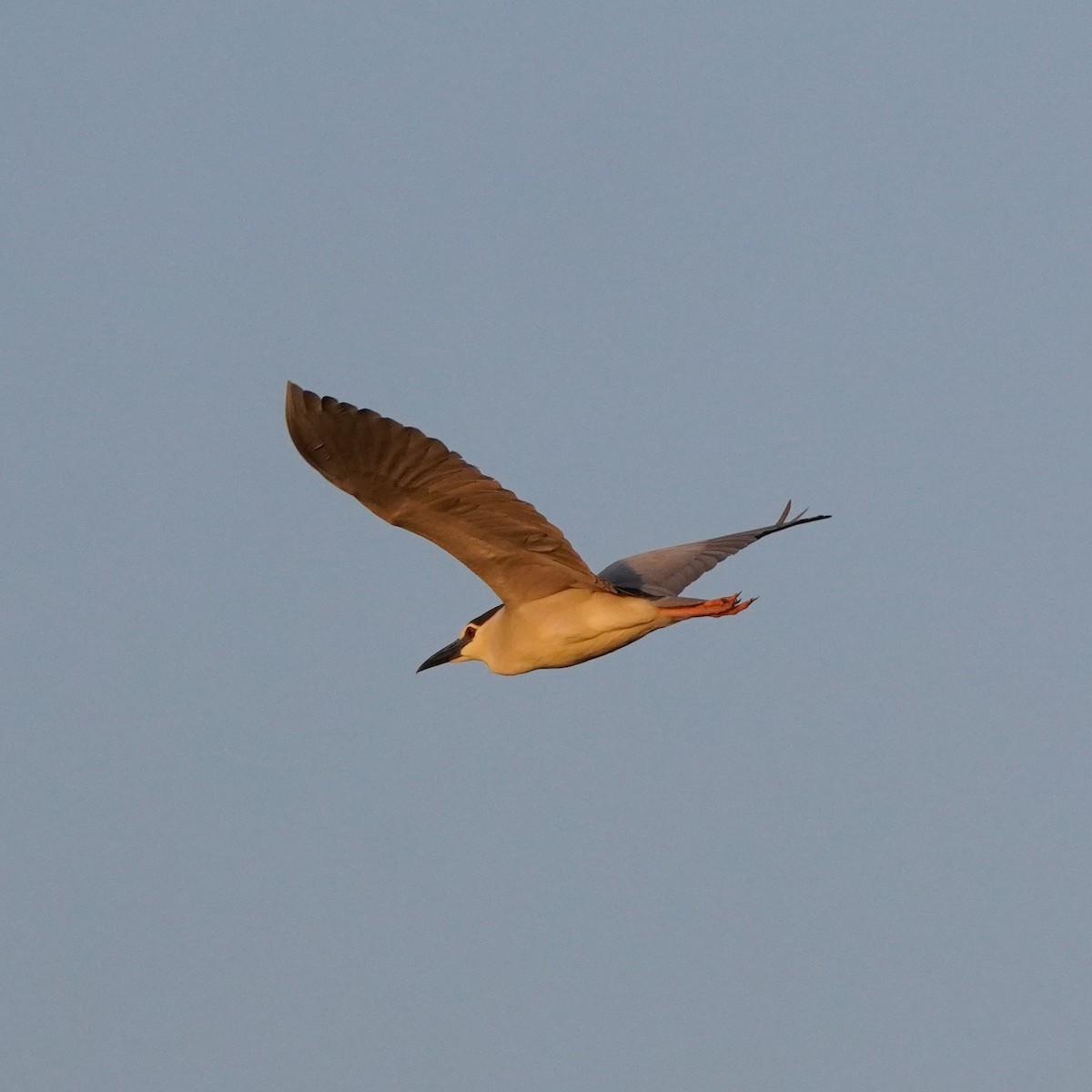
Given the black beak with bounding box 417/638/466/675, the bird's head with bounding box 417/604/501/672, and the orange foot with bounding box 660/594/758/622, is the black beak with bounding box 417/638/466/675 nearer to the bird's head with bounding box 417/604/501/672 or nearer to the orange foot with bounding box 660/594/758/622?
the bird's head with bounding box 417/604/501/672

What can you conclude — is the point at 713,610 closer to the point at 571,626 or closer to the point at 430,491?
the point at 571,626

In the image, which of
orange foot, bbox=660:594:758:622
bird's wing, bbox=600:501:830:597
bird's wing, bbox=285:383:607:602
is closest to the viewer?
bird's wing, bbox=285:383:607:602

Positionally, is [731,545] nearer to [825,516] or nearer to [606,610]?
[825,516]

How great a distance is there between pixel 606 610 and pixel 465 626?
1.88 meters

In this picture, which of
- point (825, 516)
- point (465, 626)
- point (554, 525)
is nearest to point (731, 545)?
point (825, 516)

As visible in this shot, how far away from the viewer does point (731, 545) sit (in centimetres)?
1558

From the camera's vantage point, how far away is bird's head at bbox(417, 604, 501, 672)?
45.9ft

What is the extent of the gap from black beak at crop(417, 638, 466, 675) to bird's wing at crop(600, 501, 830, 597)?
4.26 ft

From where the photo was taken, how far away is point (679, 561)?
600 inches

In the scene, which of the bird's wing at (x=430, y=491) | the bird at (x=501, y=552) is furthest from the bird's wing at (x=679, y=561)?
the bird's wing at (x=430, y=491)

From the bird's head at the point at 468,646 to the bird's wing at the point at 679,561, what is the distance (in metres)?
1.09

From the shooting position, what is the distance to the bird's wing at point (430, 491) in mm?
10430

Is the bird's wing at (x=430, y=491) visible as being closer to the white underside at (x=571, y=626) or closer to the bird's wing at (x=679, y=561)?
the white underside at (x=571, y=626)

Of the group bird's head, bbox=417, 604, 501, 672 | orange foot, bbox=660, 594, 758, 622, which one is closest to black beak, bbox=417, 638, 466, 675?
bird's head, bbox=417, 604, 501, 672
